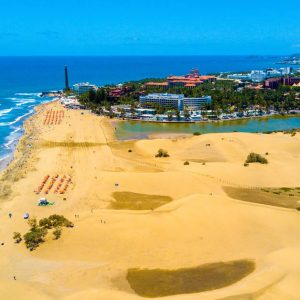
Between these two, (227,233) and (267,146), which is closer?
(227,233)

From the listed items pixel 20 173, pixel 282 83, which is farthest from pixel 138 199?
pixel 282 83

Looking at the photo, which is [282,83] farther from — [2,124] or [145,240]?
[145,240]

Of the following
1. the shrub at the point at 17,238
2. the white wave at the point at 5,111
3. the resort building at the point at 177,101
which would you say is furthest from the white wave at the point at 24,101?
the shrub at the point at 17,238

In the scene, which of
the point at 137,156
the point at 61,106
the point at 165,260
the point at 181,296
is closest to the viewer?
the point at 181,296

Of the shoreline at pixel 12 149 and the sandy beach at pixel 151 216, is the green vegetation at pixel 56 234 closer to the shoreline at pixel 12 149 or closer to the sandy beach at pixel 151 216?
the sandy beach at pixel 151 216

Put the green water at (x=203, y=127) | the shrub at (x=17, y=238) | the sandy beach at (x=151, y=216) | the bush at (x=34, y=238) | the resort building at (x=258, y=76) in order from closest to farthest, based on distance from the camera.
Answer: the sandy beach at (x=151, y=216)
the bush at (x=34, y=238)
the shrub at (x=17, y=238)
the green water at (x=203, y=127)
the resort building at (x=258, y=76)

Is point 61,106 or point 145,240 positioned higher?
point 61,106
